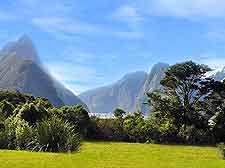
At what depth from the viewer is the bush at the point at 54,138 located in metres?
19.2

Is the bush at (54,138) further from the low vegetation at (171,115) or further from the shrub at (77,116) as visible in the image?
the shrub at (77,116)

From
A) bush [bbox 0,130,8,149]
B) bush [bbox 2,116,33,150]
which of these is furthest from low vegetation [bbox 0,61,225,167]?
bush [bbox 0,130,8,149]

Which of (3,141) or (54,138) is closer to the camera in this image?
(54,138)

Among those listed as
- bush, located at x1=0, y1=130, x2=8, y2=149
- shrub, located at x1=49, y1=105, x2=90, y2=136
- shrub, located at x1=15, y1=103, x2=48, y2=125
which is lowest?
bush, located at x1=0, y1=130, x2=8, y2=149

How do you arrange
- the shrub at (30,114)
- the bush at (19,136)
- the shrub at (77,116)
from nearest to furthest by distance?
the bush at (19,136)
the shrub at (30,114)
the shrub at (77,116)

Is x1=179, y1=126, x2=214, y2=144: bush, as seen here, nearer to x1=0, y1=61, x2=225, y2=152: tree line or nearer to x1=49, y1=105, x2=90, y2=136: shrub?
x1=0, y1=61, x2=225, y2=152: tree line

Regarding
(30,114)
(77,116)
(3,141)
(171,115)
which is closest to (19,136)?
(3,141)

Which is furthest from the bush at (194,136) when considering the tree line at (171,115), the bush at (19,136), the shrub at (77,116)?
the bush at (19,136)

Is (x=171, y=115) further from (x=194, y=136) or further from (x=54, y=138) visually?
(x=54, y=138)

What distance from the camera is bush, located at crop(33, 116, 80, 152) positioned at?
19.2 m

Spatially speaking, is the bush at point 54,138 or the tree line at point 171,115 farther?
the tree line at point 171,115

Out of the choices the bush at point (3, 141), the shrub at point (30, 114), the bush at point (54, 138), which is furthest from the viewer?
the shrub at point (30, 114)

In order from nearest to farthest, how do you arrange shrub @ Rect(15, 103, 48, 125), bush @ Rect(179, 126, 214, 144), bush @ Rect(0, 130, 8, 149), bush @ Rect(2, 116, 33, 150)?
1. bush @ Rect(2, 116, 33, 150)
2. bush @ Rect(0, 130, 8, 149)
3. shrub @ Rect(15, 103, 48, 125)
4. bush @ Rect(179, 126, 214, 144)

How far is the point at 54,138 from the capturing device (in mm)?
19516
